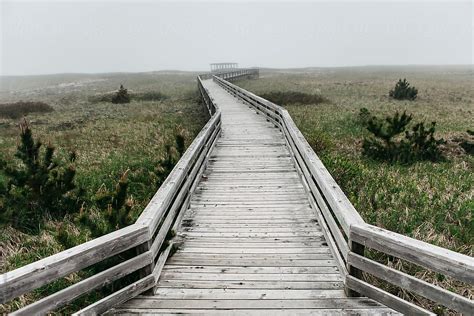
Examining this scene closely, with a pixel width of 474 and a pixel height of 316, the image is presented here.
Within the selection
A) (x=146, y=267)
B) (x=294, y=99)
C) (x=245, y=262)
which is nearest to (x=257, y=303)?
(x=245, y=262)

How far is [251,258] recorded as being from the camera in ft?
15.0

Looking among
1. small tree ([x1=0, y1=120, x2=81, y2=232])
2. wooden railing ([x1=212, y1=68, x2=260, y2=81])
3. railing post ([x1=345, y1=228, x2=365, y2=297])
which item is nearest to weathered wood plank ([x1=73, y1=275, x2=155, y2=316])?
railing post ([x1=345, y1=228, x2=365, y2=297])

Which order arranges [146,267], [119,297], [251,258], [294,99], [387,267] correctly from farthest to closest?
[294,99]
[251,258]
[146,267]
[119,297]
[387,267]

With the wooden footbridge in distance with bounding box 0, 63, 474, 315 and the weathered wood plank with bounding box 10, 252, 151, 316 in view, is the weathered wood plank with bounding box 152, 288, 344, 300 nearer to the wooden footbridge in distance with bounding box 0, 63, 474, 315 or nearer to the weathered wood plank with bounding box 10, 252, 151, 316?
the wooden footbridge in distance with bounding box 0, 63, 474, 315

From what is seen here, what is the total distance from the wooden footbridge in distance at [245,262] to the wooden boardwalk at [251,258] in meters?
0.01

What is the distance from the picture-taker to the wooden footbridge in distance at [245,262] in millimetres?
2971

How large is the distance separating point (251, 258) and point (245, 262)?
0.39 ft

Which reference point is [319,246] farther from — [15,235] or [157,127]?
[157,127]

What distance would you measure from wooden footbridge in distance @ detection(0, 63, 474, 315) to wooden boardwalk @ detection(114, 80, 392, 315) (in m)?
0.01

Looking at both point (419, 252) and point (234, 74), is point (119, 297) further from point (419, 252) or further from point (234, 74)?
point (234, 74)

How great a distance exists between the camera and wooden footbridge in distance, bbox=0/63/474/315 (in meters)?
2.97

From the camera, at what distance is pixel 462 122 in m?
16.1

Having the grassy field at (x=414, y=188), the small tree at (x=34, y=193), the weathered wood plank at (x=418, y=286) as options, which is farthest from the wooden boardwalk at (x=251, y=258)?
the small tree at (x=34, y=193)

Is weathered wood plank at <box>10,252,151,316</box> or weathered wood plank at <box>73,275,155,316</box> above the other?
weathered wood plank at <box>10,252,151,316</box>
